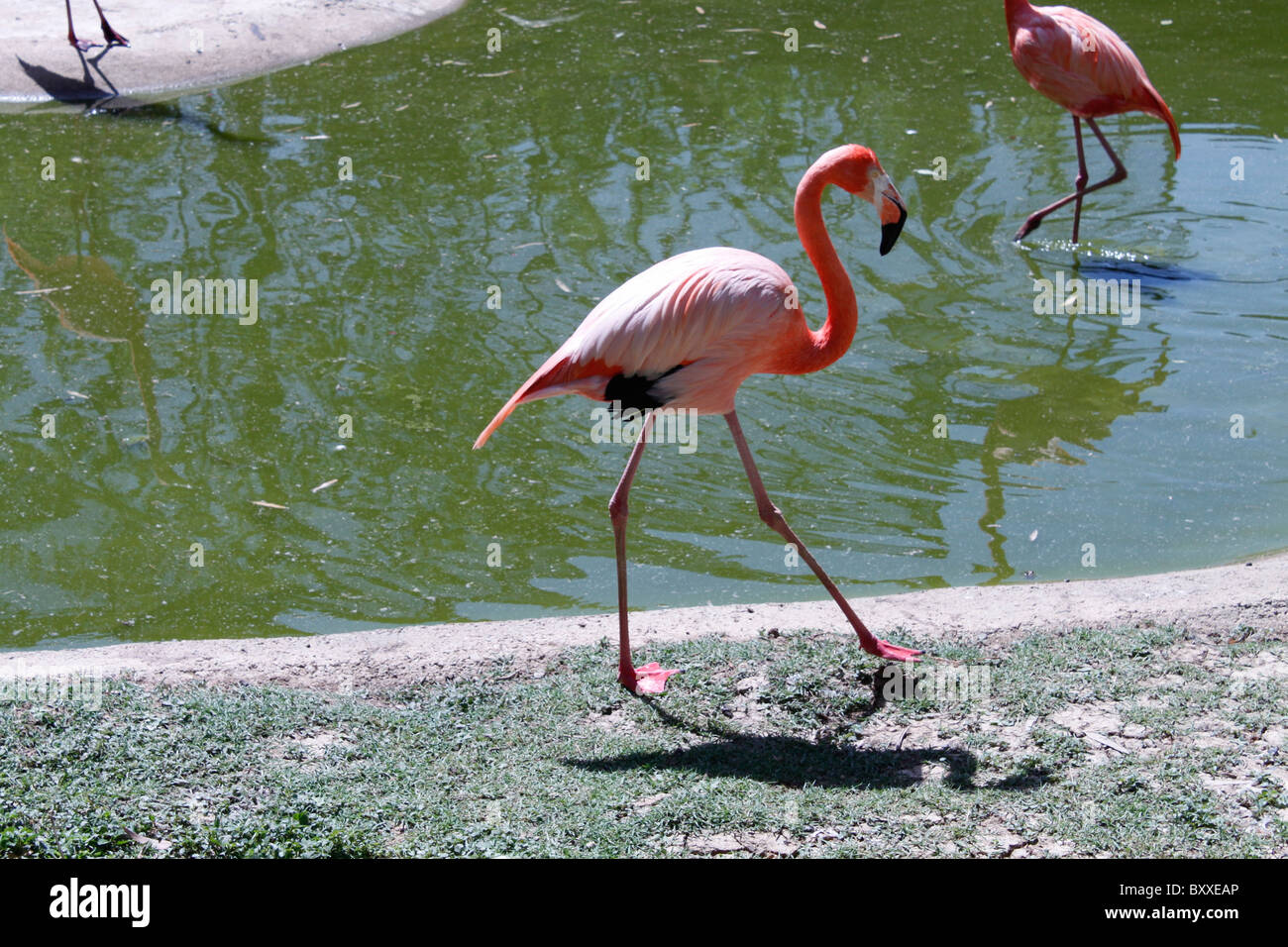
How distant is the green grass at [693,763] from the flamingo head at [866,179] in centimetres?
134

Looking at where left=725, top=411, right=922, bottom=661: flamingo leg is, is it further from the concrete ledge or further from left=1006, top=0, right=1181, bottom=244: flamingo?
the concrete ledge

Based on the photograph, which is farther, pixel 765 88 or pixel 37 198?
pixel 765 88

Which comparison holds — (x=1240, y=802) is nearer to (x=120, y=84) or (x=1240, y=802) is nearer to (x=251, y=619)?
(x=251, y=619)

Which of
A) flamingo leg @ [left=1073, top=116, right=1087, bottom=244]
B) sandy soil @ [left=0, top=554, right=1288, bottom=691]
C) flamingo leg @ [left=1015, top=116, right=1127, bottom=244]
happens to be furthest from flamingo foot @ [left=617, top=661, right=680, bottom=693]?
flamingo leg @ [left=1073, top=116, right=1087, bottom=244]

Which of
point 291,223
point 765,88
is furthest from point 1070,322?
point 291,223

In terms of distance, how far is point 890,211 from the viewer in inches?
164

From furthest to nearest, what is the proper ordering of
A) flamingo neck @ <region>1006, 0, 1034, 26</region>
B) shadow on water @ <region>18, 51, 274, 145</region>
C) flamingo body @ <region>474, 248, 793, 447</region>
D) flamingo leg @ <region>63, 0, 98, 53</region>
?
flamingo leg @ <region>63, 0, 98, 53</region>, shadow on water @ <region>18, 51, 274, 145</region>, flamingo neck @ <region>1006, 0, 1034, 26</region>, flamingo body @ <region>474, 248, 793, 447</region>

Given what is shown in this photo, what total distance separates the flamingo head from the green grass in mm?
1336

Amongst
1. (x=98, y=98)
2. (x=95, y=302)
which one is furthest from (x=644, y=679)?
(x=98, y=98)

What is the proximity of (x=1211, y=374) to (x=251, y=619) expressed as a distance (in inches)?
176

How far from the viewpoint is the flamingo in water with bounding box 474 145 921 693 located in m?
3.95

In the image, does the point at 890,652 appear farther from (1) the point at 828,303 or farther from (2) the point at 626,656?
(1) the point at 828,303

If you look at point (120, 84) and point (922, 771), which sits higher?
point (120, 84)

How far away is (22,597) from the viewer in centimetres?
496
